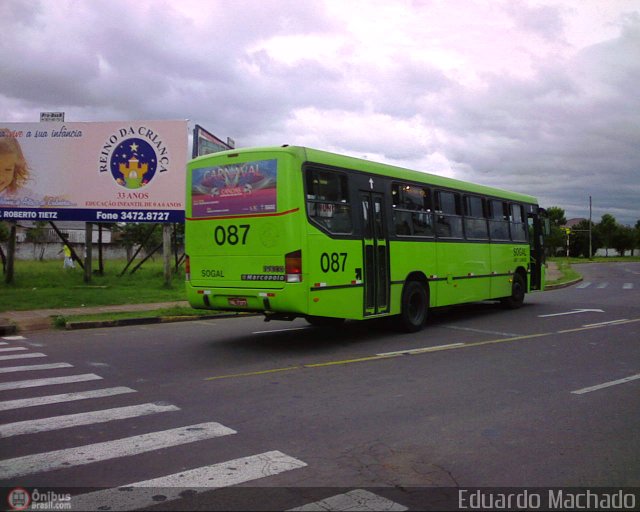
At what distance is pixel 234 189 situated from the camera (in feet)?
32.3

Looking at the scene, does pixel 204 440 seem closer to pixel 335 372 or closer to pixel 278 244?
pixel 335 372

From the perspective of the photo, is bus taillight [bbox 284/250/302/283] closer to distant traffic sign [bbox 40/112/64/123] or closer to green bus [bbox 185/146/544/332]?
green bus [bbox 185/146/544/332]

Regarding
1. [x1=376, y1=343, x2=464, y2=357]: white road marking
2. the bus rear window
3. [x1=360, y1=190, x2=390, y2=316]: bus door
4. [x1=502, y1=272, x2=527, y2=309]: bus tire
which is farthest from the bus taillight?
[x1=502, y1=272, x2=527, y2=309]: bus tire

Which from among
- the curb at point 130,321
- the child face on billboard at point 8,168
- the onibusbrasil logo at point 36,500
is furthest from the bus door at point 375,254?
the child face on billboard at point 8,168

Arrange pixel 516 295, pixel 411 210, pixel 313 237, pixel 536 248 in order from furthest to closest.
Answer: pixel 536 248
pixel 516 295
pixel 411 210
pixel 313 237

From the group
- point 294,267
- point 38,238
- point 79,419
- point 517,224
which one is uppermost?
point 38,238

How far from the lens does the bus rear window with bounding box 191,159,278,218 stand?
9422 millimetres

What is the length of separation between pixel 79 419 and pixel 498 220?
39.9ft

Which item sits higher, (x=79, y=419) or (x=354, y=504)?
(x=79, y=419)

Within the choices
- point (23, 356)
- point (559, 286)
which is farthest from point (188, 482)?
→ point (559, 286)

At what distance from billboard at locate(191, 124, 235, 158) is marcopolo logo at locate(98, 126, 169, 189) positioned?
102cm

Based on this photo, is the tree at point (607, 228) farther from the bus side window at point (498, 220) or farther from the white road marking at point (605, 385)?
the white road marking at point (605, 385)

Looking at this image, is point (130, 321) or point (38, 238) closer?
point (130, 321)

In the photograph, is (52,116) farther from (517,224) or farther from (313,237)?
(517,224)
